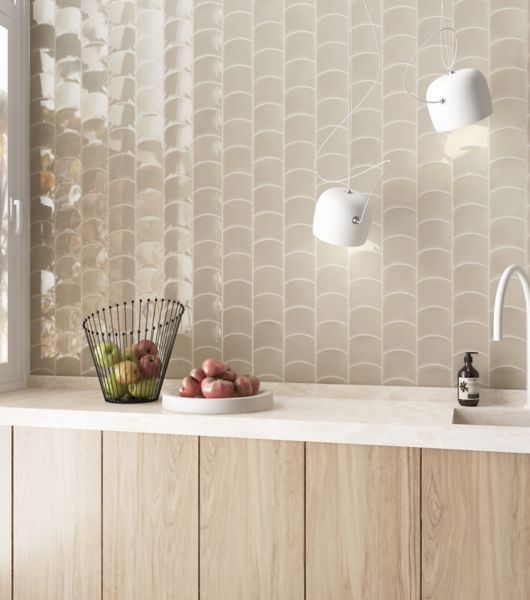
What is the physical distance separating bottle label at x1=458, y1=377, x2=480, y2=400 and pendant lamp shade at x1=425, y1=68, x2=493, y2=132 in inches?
28.7

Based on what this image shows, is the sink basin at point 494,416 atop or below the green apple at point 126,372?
below

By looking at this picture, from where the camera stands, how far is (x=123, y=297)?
8.22 feet

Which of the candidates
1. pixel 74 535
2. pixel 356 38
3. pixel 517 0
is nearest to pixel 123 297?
pixel 74 535

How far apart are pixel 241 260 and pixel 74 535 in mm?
986

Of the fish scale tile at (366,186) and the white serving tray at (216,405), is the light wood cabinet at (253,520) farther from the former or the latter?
the fish scale tile at (366,186)

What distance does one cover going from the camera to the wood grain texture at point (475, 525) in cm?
176

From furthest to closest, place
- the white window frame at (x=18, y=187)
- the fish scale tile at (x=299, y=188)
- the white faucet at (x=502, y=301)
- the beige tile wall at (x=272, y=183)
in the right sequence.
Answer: the white window frame at (x=18, y=187)
the fish scale tile at (x=299, y=188)
the beige tile wall at (x=272, y=183)
the white faucet at (x=502, y=301)

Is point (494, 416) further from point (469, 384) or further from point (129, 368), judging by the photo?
point (129, 368)

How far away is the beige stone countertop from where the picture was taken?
179 cm

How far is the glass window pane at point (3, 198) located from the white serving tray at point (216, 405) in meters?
0.78

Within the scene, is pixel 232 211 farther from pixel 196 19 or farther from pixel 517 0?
pixel 517 0

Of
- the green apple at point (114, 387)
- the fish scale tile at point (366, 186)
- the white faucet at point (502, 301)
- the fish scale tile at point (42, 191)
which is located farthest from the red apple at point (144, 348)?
the white faucet at point (502, 301)

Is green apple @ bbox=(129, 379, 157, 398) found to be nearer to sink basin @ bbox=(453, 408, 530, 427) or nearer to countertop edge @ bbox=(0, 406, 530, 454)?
countertop edge @ bbox=(0, 406, 530, 454)

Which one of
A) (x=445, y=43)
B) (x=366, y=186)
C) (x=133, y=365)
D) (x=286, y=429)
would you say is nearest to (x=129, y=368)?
(x=133, y=365)
